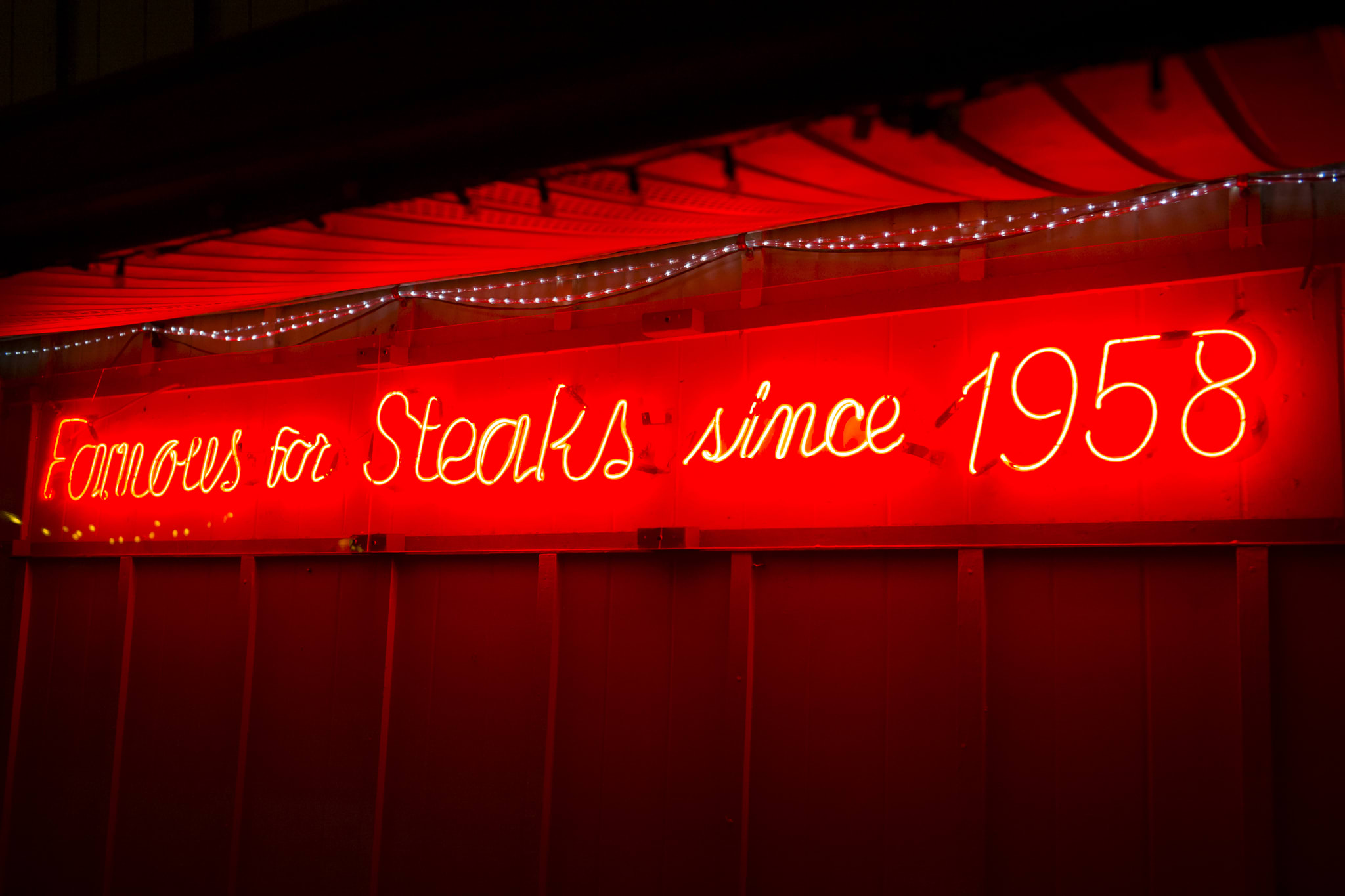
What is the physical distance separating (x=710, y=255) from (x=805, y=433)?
1017 millimetres

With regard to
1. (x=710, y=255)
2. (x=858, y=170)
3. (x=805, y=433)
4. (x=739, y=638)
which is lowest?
(x=739, y=638)

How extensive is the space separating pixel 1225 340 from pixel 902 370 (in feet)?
3.89

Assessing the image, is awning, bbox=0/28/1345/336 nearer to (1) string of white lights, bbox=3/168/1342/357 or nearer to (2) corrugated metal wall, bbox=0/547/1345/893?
(1) string of white lights, bbox=3/168/1342/357

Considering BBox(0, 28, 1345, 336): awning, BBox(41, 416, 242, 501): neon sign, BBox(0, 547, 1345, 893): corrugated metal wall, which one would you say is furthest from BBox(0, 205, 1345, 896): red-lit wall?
BBox(0, 28, 1345, 336): awning

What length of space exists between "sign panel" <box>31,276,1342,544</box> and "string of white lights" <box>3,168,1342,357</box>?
313mm

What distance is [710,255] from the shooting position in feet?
16.6

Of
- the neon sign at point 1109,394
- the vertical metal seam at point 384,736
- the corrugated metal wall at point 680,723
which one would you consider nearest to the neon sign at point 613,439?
the neon sign at point 1109,394

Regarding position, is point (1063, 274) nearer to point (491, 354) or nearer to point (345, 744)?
point (491, 354)

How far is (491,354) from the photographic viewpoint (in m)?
5.45

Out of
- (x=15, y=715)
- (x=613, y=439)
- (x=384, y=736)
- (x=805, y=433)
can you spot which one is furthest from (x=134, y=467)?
(x=805, y=433)

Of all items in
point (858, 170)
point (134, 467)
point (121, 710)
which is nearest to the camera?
point (858, 170)

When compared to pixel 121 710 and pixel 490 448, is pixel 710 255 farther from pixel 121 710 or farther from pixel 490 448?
pixel 121 710

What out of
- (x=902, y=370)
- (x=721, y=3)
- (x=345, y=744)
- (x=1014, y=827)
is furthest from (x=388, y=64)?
(x=345, y=744)

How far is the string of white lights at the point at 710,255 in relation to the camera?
4086 millimetres
